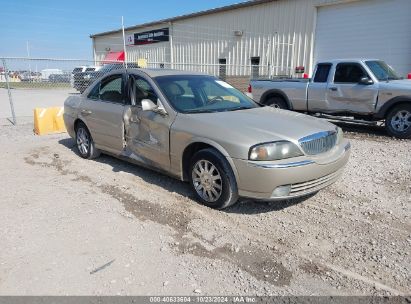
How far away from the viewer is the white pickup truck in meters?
8.08

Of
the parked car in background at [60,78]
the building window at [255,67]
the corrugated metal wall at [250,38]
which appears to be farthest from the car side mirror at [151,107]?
the building window at [255,67]

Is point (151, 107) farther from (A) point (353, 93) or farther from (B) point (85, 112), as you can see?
(A) point (353, 93)

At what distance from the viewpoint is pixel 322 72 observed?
369 inches

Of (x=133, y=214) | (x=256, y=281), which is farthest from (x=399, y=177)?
(x=133, y=214)

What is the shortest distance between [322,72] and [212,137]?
255 inches

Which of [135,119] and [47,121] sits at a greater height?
[135,119]

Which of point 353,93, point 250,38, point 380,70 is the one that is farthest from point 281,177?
point 250,38

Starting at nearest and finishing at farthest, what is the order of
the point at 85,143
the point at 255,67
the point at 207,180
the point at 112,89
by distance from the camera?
the point at 207,180
the point at 112,89
the point at 85,143
the point at 255,67

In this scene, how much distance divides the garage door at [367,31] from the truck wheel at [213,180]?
13.3 m

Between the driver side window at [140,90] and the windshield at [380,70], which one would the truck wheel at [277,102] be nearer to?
the windshield at [380,70]

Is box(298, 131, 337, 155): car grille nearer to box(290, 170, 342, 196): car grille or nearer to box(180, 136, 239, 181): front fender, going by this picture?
box(290, 170, 342, 196): car grille

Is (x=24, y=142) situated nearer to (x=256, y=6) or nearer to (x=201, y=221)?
(x=201, y=221)

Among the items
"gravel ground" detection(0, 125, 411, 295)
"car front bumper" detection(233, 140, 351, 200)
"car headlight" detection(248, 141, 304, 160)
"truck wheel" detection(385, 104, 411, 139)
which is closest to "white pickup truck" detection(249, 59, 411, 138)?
"truck wheel" detection(385, 104, 411, 139)

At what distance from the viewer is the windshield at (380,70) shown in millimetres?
8570
